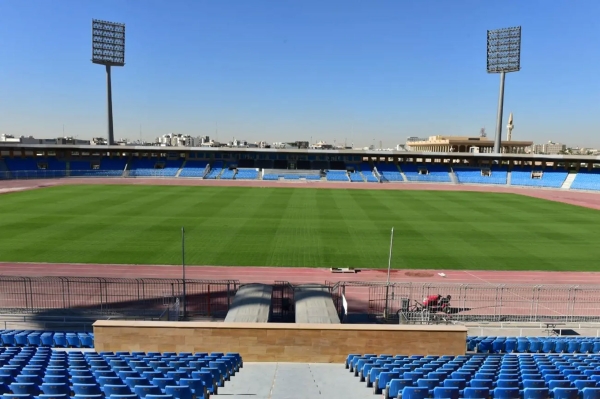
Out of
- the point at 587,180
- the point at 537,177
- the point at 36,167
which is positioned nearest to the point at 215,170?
the point at 36,167

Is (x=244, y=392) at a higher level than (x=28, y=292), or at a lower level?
higher

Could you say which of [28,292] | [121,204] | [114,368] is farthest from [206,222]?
[114,368]

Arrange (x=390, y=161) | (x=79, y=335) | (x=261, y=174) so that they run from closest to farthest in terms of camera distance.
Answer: (x=79, y=335), (x=261, y=174), (x=390, y=161)

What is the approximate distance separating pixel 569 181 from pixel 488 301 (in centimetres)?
6277

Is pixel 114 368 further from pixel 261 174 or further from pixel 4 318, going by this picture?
pixel 261 174

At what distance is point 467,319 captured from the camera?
653 inches

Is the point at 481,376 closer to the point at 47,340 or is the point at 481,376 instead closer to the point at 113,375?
the point at 113,375

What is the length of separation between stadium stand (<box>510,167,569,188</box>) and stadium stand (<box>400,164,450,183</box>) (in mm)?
11880

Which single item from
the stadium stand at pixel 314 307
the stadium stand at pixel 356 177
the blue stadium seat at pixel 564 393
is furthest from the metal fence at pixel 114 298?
the stadium stand at pixel 356 177

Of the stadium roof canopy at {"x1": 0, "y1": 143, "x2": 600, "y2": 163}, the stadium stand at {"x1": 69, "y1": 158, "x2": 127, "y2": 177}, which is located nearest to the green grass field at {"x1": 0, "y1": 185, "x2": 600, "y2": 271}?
the stadium stand at {"x1": 69, "y1": 158, "x2": 127, "y2": 177}

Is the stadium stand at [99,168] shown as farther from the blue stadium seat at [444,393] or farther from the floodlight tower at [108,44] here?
the blue stadium seat at [444,393]

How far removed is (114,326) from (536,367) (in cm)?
1055

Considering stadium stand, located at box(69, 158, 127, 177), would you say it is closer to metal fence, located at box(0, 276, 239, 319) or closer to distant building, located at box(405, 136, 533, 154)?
metal fence, located at box(0, 276, 239, 319)

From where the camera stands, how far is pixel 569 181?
6900cm
